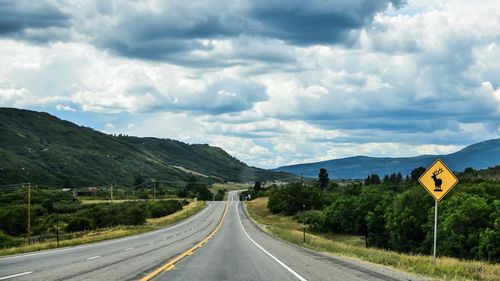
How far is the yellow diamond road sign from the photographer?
19.8 meters

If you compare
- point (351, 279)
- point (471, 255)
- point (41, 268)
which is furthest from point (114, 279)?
point (471, 255)

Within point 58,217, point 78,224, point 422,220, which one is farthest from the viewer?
point 78,224

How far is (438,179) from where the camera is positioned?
65.5ft

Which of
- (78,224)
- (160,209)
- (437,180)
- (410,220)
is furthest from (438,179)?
(160,209)

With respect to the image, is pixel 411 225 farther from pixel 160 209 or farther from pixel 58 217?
pixel 160 209

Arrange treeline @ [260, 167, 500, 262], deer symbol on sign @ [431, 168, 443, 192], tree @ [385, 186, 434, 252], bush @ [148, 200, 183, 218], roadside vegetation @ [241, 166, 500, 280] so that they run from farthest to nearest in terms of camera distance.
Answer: bush @ [148, 200, 183, 218] → tree @ [385, 186, 434, 252] → treeline @ [260, 167, 500, 262] → roadside vegetation @ [241, 166, 500, 280] → deer symbol on sign @ [431, 168, 443, 192]

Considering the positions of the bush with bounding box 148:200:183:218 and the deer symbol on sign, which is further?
the bush with bounding box 148:200:183:218

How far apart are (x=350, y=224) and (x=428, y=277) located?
9089 cm

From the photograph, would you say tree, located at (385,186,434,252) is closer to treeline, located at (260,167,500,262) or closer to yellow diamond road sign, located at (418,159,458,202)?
treeline, located at (260,167,500,262)

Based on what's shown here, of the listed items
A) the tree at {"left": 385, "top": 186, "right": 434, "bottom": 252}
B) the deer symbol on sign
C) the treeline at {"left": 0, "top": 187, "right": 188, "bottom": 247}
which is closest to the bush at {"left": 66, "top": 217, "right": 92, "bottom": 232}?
the treeline at {"left": 0, "top": 187, "right": 188, "bottom": 247}

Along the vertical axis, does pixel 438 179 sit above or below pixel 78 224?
above

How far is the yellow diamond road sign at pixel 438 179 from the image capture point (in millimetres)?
19812

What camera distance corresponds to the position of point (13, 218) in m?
104

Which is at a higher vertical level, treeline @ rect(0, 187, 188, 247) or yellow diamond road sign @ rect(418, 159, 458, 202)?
yellow diamond road sign @ rect(418, 159, 458, 202)
